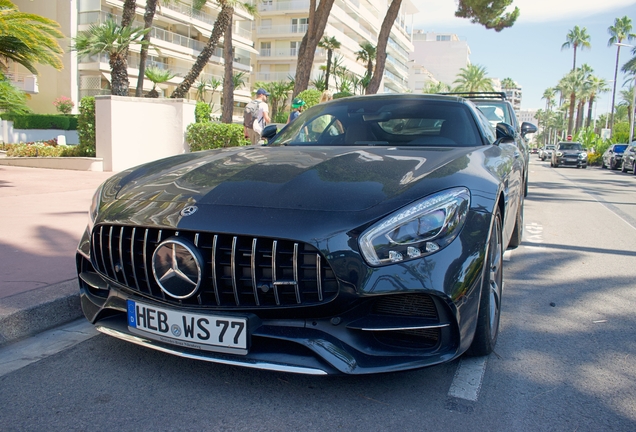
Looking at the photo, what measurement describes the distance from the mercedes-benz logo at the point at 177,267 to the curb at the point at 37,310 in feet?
4.18

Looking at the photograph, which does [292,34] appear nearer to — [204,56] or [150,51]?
[150,51]

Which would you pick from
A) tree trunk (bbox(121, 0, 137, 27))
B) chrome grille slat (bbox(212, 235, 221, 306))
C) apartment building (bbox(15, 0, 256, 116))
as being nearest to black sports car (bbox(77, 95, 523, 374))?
chrome grille slat (bbox(212, 235, 221, 306))

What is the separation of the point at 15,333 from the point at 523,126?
7845 mm

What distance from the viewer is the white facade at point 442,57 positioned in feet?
373

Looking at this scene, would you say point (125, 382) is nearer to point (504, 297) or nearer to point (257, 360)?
point (257, 360)

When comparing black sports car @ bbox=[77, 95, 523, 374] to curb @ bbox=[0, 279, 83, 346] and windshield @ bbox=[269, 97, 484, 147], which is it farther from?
windshield @ bbox=[269, 97, 484, 147]

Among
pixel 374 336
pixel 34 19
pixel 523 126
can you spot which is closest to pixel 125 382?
pixel 374 336

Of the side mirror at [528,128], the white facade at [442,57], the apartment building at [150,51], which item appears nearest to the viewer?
the side mirror at [528,128]

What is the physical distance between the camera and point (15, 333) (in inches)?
124

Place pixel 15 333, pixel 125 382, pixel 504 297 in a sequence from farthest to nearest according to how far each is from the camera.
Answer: pixel 504 297 → pixel 15 333 → pixel 125 382

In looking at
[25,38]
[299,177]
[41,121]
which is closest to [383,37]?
[25,38]

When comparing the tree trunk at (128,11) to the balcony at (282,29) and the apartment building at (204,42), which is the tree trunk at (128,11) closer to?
the apartment building at (204,42)

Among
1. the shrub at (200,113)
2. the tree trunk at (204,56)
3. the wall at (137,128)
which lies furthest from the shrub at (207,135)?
the tree trunk at (204,56)

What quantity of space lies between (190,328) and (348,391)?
760 mm
